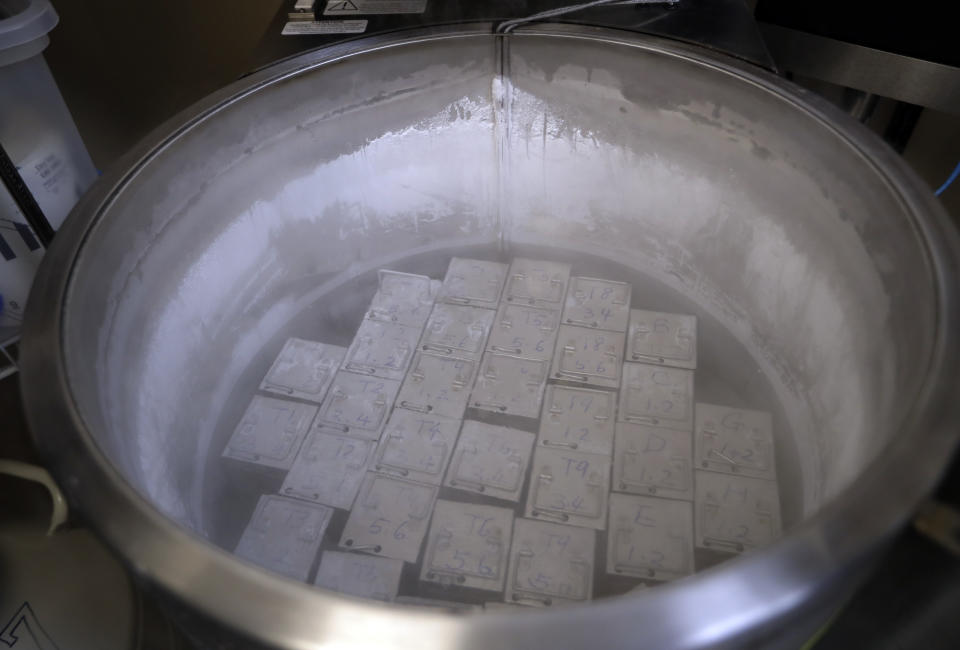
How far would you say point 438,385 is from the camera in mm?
960

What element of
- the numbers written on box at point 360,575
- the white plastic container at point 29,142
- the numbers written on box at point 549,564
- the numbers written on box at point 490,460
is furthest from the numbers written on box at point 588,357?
the white plastic container at point 29,142

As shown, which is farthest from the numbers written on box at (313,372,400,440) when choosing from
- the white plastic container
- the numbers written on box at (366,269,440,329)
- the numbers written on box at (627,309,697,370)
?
the white plastic container

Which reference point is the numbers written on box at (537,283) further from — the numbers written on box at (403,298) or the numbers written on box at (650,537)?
the numbers written on box at (650,537)

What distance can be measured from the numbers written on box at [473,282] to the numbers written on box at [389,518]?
321 mm

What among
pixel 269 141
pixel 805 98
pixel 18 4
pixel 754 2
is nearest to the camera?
pixel 805 98

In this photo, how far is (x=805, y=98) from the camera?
79cm

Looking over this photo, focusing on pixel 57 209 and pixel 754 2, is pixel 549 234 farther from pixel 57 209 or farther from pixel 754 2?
pixel 57 209

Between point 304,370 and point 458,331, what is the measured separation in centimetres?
23

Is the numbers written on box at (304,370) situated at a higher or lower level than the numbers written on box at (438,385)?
lower

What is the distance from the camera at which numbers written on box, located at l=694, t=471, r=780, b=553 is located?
0.78m

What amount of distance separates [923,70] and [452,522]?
857mm

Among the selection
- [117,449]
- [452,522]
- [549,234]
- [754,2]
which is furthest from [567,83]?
[117,449]

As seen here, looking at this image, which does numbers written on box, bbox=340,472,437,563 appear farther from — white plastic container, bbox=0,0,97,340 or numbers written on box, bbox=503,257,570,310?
white plastic container, bbox=0,0,97,340

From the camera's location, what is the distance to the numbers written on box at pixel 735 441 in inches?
33.2
